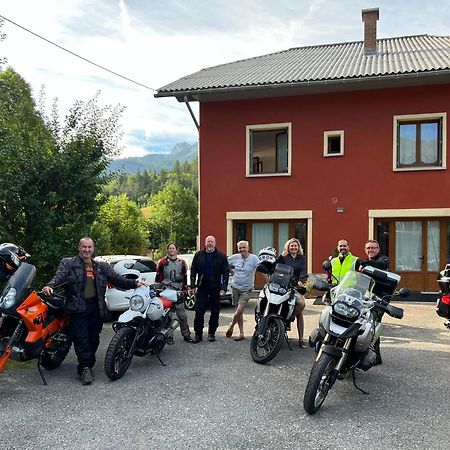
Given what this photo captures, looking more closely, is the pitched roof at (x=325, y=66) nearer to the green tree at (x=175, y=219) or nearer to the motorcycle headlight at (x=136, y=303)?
the motorcycle headlight at (x=136, y=303)

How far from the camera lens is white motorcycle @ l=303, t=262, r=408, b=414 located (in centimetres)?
401

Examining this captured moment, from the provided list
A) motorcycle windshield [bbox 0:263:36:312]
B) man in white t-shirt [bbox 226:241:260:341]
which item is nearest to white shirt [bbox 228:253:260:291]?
man in white t-shirt [bbox 226:241:260:341]

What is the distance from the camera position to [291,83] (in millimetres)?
12148

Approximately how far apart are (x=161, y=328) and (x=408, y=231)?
A: 8.81m

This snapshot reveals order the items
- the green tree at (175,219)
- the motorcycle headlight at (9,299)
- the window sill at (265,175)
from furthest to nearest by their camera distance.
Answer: the green tree at (175,219) < the window sill at (265,175) < the motorcycle headlight at (9,299)

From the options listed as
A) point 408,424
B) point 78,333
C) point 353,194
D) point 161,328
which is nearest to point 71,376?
point 78,333

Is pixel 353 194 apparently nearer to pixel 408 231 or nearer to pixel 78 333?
pixel 408 231

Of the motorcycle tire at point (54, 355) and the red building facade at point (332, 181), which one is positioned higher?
the red building facade at point (332, 181)

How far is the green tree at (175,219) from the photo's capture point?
51281 millimetres

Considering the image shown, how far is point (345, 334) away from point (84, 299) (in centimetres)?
Answer: 299

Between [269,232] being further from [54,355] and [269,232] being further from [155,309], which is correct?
[54,355]

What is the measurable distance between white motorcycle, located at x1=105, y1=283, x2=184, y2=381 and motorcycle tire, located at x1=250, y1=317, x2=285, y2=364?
3.97 ft

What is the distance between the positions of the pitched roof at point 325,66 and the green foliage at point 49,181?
5546 millimetres

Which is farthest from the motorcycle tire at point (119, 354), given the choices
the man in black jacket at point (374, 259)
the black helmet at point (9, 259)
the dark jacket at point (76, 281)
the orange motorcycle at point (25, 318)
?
the man in black jacket at point (374, 259)
